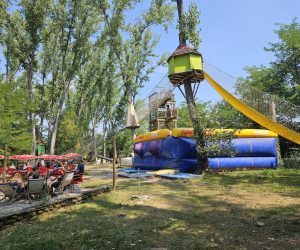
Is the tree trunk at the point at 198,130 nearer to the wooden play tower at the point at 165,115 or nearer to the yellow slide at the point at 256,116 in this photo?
the yellow slide at the point at 256,116

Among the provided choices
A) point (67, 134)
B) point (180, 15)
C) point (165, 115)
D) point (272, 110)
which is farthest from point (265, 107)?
point (67, 134)

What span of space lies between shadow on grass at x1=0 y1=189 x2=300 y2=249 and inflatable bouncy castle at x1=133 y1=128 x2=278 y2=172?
9.41m

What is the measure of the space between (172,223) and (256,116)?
890 centimetres

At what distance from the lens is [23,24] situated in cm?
2483

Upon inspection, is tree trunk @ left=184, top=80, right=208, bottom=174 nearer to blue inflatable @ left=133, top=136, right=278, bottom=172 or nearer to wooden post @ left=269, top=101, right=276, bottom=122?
blue inflatable @ left=133, top=136, right=278, bottom=172

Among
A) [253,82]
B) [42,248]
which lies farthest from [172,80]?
[253,82]

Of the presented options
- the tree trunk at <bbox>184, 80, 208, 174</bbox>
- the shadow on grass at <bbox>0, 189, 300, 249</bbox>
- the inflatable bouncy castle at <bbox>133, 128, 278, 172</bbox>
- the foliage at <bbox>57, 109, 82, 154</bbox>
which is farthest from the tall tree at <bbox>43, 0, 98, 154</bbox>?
the shadow on grass at <bbox>0, 189, 300, 249</bbox>

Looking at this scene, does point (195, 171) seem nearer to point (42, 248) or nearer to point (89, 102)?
point (42, 248)

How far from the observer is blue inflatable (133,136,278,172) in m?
18.9

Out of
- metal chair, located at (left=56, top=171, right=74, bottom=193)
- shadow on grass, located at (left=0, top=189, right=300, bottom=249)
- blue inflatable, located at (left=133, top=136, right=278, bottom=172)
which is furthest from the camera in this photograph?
blue inflatable, located at (left=133, top=136, right=278, bottom=172)

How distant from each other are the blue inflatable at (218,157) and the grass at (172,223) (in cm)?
694

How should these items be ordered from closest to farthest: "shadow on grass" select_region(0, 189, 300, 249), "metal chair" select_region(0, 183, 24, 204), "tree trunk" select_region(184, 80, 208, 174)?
"shadow on grass" select_region(0, 189, 300, 249)
"metal chair" select_region(0, 183, 24, 204)
"tree trunk" select_region(184, 80, 208, 174)

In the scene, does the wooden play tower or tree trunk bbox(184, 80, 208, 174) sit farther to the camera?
the wooden play tower

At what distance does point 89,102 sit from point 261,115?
36.8 metres
